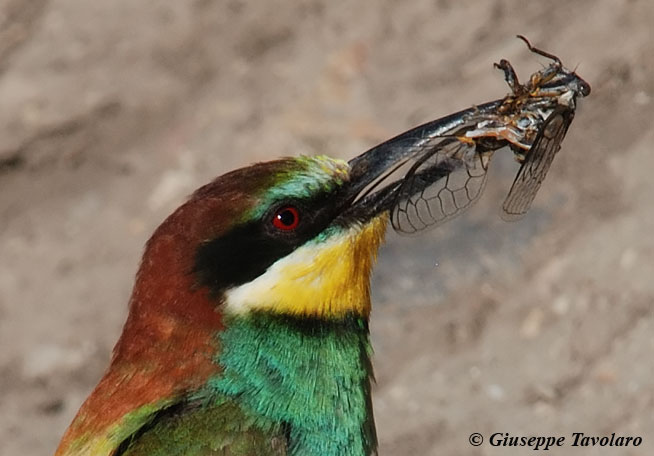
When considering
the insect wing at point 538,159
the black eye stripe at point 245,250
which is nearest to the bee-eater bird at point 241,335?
the black eye stripe at point 245,250

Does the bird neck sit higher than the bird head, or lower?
lower

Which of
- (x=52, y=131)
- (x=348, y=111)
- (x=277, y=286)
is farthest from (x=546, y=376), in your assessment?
(x=52, y=131)

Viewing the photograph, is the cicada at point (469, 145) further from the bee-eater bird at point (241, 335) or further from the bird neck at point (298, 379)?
the bird neck at point (298, 379)

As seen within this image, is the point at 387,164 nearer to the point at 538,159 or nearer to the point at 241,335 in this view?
the point at 538,159

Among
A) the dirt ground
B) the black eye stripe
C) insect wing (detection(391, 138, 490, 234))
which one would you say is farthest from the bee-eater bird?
the dirt ground

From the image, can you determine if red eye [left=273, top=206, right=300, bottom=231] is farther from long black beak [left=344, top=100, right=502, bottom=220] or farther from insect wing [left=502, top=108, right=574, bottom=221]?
insect wing [left=502, top=108, right=574, bottom=221]

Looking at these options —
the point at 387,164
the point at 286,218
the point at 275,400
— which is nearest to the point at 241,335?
the point at 275,400

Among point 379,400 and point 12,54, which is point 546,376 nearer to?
point 379,400
